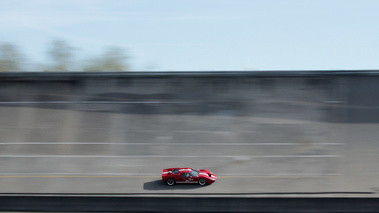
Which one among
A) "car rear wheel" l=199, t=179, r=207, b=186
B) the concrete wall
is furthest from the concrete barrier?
the concrete wall

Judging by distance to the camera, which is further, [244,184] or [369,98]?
[369,98]

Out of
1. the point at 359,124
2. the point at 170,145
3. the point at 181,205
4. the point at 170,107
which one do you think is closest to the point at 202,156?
the point at 170,145

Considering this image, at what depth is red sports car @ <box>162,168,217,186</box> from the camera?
11.0 metres

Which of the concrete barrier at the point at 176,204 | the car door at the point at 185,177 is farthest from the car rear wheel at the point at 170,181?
the concrete barrier at the point at 176,204

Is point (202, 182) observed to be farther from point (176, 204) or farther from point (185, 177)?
point (176, 204)

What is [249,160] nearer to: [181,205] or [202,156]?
[202,156]

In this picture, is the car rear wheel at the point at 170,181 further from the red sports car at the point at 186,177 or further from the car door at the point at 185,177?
the car door at the point at 185,177

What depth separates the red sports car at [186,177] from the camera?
11047 millimetres

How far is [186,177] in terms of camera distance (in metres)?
11.0

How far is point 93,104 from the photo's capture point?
1357 centimetres

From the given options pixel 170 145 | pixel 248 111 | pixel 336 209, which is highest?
pixel 248 111

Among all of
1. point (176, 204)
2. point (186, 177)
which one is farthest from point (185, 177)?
point (176, 204)

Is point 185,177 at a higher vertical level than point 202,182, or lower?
higher

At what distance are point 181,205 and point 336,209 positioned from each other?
4341mm
